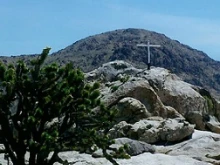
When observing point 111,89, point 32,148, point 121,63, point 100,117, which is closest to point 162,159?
point 100,117

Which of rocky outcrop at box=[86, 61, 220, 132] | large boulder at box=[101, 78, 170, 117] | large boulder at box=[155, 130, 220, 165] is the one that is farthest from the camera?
large boulder at box=[101, 78, 170, 117]

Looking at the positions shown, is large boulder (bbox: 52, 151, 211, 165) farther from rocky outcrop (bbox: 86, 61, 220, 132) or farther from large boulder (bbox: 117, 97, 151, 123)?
rocky outcrop (bbox: 86, 61, 220, 132)

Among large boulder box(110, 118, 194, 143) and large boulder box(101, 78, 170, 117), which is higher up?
large boulder box(101, 78, 170, 117)

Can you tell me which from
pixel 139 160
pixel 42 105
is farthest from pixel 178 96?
pixel 42 105

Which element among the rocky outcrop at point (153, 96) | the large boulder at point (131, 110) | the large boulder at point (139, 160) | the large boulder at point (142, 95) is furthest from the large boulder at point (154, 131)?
the large boulder at point (139, 160)

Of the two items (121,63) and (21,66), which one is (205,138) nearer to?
(121,63)

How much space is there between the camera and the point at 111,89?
3388 cm

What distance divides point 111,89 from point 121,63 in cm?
729

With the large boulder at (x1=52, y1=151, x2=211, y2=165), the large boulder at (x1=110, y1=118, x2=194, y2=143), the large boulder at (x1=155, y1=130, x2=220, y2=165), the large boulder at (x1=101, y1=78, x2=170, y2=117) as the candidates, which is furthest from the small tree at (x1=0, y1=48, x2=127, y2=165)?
the large boulder at (x1=101, y1=78, x2=170, y2=117)

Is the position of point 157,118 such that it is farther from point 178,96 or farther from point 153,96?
point 178,96

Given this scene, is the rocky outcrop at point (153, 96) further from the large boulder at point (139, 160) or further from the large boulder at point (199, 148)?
the large boulder at point (139, 160)

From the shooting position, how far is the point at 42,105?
1733cm

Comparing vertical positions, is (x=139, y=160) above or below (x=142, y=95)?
below

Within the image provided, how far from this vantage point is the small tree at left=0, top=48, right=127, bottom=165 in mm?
17156
